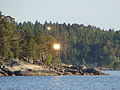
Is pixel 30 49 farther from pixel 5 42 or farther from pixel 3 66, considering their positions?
pixel 3 66

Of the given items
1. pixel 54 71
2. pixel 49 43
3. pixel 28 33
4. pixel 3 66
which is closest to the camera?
pixel 3 66

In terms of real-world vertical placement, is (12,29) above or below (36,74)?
above

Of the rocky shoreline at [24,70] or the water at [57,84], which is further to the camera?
the rocky shoreline at [24,70]

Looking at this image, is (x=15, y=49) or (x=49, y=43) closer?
Result: (x=15, y=49)

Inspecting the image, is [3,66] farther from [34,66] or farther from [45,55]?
[45,55]

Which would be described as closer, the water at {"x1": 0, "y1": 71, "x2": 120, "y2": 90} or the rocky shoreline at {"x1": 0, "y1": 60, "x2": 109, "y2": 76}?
the water at {"x1": 0, "y1": 71, "x2": 120, "y2": 90}

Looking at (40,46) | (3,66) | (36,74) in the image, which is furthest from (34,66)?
(40,46)

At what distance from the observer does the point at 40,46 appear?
141m

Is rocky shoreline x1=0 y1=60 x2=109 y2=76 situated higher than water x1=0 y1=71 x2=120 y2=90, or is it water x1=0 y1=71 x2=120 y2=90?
rocky shoreline x1=0 y1=60 x2=109 y2=76

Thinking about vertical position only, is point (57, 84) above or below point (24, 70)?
below

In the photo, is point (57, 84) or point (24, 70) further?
point (24, 70)

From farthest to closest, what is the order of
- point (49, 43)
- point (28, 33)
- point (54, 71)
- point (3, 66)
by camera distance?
point (49, 43), point (28, 33), point (54, 71), point (3, 66)

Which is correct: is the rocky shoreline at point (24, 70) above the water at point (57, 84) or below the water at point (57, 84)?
above

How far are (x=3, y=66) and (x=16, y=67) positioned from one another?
137 inches
